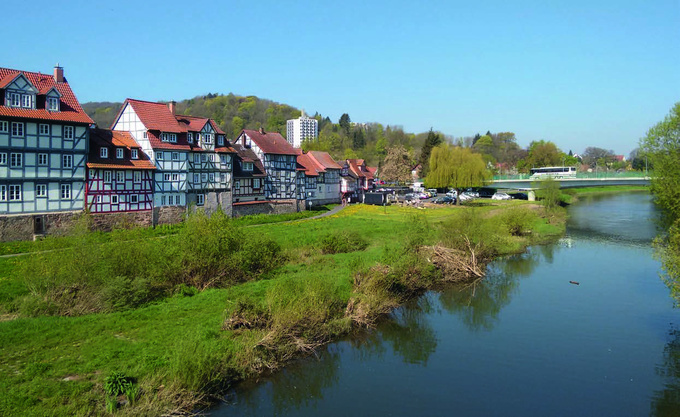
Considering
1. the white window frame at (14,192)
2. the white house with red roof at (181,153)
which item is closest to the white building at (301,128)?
the white house with red roof at (181,153)

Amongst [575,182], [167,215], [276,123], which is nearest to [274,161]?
Result: [167,215]

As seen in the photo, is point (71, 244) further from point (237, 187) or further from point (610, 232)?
point (610, 232)

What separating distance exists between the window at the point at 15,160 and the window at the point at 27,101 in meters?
3.32

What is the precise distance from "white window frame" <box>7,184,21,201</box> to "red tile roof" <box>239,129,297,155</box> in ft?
84.2

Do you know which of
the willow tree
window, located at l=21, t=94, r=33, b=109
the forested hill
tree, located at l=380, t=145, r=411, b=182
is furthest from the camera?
the forested hill

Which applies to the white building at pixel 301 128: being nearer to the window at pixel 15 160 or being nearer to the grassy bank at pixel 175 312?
the window at pixel 15 160

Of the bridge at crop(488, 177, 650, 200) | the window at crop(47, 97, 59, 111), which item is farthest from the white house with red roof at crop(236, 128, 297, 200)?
the bridge at crop(488, 177, 650, 200)

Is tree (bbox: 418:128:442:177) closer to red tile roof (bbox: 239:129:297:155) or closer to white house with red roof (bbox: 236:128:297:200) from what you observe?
red tile roof (bbox: 239:129:297:155)

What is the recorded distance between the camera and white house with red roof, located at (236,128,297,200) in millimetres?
56750

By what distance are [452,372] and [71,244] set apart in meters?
15.7

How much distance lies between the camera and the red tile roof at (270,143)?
56844 millimetres

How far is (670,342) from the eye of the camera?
20.9 metres

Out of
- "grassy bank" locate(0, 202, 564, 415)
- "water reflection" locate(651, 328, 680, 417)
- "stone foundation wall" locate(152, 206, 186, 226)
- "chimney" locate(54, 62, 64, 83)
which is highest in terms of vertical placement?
"chimney" locate(54, 62, 64, 83)

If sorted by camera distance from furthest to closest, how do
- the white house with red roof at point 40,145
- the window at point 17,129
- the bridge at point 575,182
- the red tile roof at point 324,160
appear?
the bridge at point 575,182 → the red tile roof at point 324,160 → the window at point 17,129 → the white house with red roof at point 40,145
